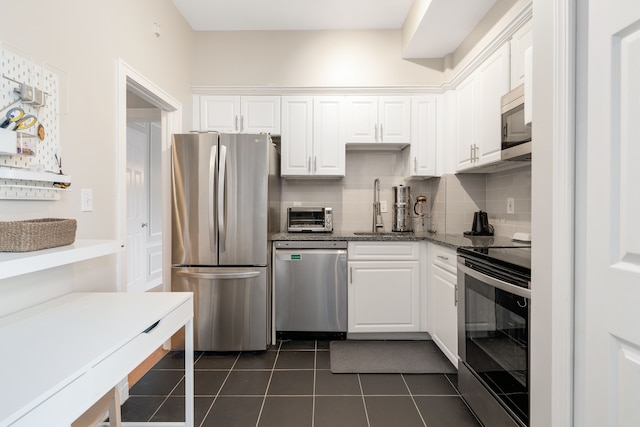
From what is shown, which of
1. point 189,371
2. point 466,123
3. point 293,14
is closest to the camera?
point 189,371

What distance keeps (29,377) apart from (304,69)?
302cm

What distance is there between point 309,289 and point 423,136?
1845 mm

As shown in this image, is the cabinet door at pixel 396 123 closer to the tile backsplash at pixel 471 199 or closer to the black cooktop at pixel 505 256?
the tile backsplash at pixel 471 199

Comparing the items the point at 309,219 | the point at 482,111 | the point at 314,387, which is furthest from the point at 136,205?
the point at 482,111

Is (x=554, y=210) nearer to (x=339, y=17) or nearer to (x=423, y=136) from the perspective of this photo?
(x=423, y=136)

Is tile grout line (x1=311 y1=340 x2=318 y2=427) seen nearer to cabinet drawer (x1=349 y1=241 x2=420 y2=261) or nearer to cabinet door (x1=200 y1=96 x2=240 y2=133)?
cabinet drawer (x1=349 y1=241 x2=420 y2=261)

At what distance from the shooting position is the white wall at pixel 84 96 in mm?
1256

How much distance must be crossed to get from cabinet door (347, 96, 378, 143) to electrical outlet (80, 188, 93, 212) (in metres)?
2.13

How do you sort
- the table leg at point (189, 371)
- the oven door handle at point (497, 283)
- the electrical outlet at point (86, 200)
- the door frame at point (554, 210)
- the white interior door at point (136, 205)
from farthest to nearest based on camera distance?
the white interior door at point (136, 205), the electrical outlet at point (86, 200), the table leg at point (189, 371), the oven door handle at point (497, 283), the door frame at point (554, 210)

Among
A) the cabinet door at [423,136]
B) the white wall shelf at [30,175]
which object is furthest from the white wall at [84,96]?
the cabinet door at [423,136]

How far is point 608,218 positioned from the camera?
2.77ft

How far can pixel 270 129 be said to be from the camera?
9.68 ft

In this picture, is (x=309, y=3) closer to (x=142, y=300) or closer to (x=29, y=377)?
(x=142, y=300)

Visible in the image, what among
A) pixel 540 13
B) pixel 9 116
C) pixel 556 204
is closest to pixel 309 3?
pixel 540 13
